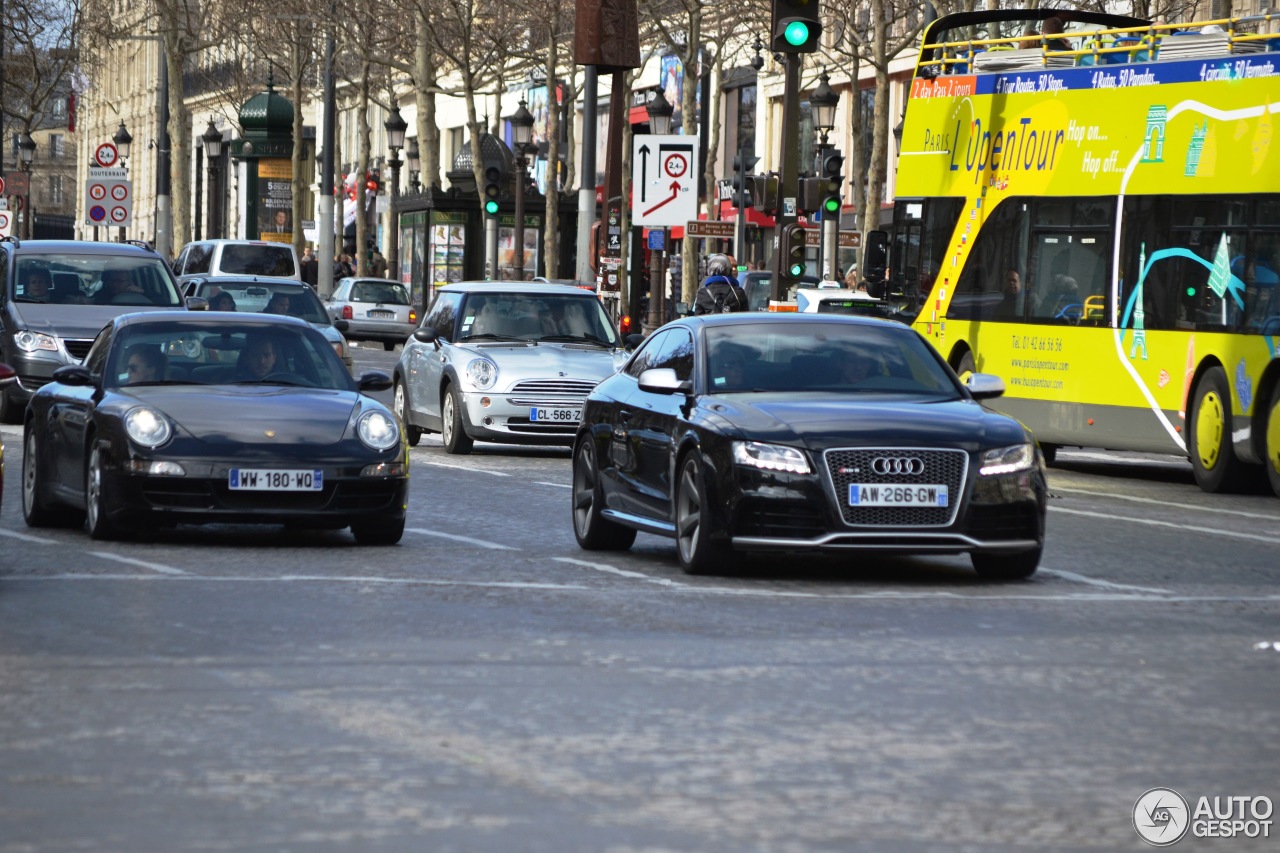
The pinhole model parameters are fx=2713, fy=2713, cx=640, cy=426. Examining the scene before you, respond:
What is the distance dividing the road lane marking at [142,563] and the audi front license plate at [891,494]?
3.11 meters

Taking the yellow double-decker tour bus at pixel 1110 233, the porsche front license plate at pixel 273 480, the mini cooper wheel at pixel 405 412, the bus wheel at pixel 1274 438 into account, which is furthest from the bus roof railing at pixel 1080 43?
the porsche front license plate at pixel 273 480

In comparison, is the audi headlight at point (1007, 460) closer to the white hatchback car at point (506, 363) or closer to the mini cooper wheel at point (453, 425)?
the white hatchback car at point (506, 363)

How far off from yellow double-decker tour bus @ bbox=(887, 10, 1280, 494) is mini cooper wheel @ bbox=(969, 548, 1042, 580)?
7060 millimetres

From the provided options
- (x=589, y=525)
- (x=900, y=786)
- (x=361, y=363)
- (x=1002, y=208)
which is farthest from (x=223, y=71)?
(x=900, y=786)

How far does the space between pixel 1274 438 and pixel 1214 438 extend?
2.89 ft

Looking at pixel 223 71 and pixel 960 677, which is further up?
pixel 223 71

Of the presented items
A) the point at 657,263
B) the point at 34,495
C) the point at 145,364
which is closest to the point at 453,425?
the point at 34,495

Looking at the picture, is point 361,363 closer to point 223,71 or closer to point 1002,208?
point 1002,208

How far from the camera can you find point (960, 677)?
29.8ft

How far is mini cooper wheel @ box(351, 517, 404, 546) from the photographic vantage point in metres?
14.2

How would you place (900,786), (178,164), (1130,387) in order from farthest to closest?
(178,164)
(1130,387)
(900,786)

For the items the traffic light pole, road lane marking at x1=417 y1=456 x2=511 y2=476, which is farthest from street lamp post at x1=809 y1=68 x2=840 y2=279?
road lane marking at x1=417 y1=456 x2=511 y2=476

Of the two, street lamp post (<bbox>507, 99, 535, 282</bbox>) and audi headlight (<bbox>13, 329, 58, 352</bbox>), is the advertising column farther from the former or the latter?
audi headlight (<bbox>13, 329, 58, 352</bbox>)

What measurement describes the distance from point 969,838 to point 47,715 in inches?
120
